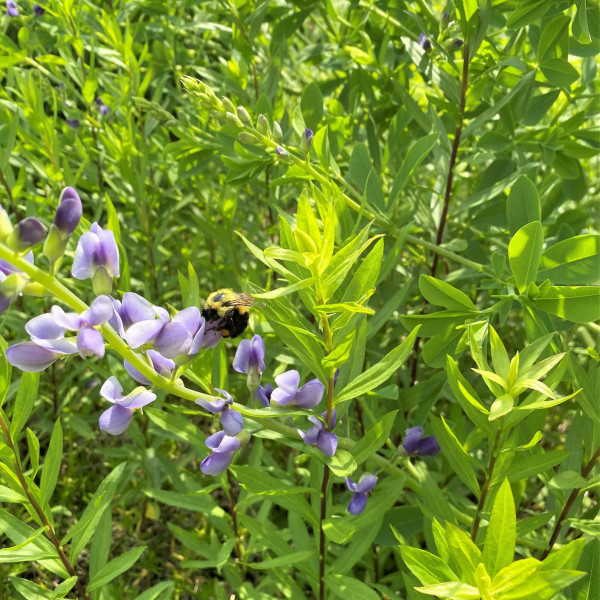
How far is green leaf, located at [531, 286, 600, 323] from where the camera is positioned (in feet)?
4.05

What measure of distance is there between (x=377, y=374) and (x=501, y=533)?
307mm

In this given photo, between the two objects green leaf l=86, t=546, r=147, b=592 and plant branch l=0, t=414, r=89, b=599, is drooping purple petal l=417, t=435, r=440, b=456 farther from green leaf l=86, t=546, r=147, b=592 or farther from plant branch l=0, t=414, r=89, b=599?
plant branch l=0, t=414, r=89, b=599

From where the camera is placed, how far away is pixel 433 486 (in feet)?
4.70

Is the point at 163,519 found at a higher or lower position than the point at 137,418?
lower

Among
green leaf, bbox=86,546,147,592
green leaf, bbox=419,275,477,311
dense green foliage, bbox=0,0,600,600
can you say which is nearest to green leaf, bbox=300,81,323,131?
dense green foliage, bbox=0,0,600,600

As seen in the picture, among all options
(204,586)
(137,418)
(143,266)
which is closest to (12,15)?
(143,266)

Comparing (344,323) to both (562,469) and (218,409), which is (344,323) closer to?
(218,409)

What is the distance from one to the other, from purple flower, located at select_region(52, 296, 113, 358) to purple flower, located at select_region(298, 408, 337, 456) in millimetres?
408

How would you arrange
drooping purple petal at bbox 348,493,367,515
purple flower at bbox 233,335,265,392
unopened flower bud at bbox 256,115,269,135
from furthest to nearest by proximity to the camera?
1. unopened flower bud at bbox 256,115,269,135
2. drooping purple petal at bbox 348,493,367,515
3. purple flower at bbox 233,335,265,392

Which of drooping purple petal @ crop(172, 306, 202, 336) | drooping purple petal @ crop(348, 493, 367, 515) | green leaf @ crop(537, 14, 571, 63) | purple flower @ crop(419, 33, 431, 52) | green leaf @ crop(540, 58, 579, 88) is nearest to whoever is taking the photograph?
drooping purple petal @ crop(172, 306, 202, 336)

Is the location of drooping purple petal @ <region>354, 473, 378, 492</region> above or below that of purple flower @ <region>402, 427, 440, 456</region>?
below

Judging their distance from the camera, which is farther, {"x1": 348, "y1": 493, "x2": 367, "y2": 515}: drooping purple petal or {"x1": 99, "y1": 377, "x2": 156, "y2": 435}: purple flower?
{"x1": 348, "y1": 493, "x2": 367, "y2": 515}: drooping purple petal

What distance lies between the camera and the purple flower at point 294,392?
44.3 inches

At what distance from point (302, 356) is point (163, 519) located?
5.32 ft
